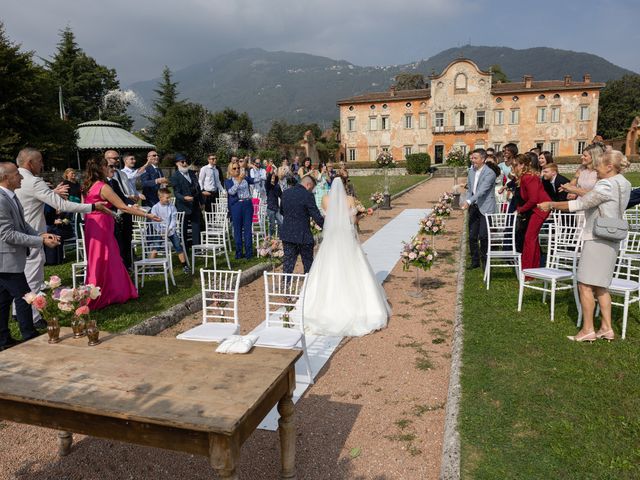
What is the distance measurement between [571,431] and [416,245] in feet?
13.5

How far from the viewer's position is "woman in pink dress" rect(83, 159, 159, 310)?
6.55 m

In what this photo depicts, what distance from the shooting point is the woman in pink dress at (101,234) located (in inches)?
258

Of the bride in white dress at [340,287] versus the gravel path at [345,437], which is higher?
the bride in white dress at [340,287]

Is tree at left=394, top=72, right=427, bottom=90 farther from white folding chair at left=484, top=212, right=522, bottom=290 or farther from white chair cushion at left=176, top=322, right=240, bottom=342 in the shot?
white chair cushion at left=176, top=322, right=240, bottom=342

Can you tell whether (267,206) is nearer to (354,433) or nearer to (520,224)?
(520,224)

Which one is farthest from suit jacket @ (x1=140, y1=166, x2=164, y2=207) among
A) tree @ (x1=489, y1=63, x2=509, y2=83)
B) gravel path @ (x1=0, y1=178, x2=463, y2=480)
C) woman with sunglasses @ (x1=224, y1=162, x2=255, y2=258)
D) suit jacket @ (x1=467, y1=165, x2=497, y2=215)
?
tree @ (x1=489, y1=63, x2=509, y2=83)

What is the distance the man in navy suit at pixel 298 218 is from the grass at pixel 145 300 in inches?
77.7

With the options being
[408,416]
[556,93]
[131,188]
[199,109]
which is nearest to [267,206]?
[131,188]

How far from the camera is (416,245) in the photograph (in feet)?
24.6

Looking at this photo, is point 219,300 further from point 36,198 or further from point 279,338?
point 36,198

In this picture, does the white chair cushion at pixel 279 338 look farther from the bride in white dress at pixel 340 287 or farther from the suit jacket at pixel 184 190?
the suit jacket at pixel 184 190

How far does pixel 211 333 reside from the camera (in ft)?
14.9

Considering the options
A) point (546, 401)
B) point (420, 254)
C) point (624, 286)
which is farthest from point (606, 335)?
point (420, 254)

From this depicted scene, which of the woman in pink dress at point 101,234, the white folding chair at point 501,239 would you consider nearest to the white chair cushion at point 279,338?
the woman in pink dress at point 101,234
